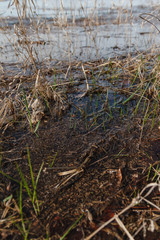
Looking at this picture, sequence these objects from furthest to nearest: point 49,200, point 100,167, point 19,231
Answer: point 100,167
point 49,200
point 19,231

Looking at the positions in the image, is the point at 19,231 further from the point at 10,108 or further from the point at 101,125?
the point at 10,108

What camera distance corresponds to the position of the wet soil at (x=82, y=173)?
3.34ft

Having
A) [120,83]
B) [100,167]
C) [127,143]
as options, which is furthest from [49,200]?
[120,83]

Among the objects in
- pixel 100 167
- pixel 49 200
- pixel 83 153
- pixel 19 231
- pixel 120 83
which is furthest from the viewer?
pixel 120 83

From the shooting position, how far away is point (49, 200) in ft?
→ 3.72

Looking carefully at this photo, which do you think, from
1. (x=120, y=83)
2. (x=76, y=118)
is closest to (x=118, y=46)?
(x=120, y=83)

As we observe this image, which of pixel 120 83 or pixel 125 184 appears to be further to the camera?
pixel 120 83

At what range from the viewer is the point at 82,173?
131 centimetres

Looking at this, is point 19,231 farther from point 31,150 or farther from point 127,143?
point 127,143

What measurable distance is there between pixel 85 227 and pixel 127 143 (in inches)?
31.4

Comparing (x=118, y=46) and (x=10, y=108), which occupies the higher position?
(x=118, y=46)

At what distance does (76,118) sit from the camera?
1.94m

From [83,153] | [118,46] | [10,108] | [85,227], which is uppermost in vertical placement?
[118,46]

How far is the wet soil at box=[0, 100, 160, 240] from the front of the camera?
3.34 feet
